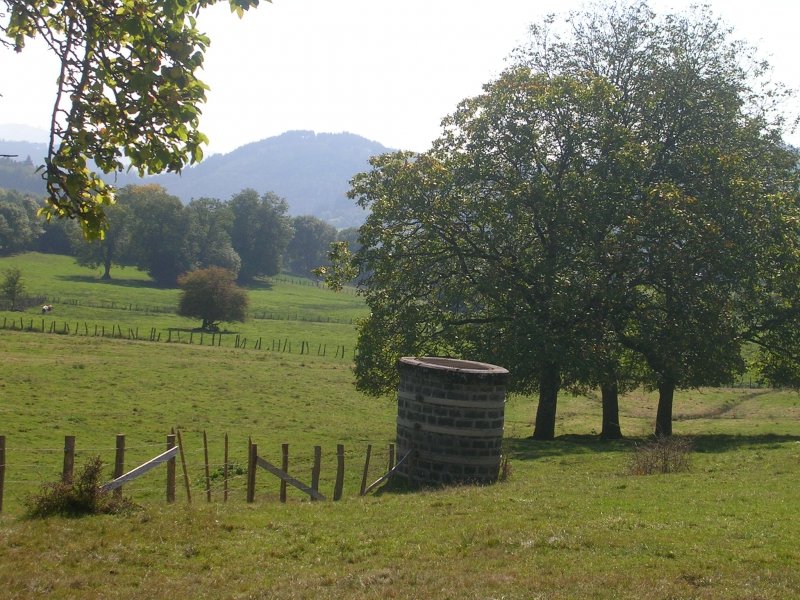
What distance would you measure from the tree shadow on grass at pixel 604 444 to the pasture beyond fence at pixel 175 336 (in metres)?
39.6

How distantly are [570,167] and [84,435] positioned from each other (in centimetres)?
2216

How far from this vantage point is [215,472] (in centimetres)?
2656

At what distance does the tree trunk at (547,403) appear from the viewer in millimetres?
34562

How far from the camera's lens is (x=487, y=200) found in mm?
33438

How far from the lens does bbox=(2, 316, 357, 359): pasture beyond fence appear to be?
232 feet

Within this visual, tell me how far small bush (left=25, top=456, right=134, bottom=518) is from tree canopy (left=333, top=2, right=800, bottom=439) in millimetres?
18611

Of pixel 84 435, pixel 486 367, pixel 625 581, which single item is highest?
pixel 486 367

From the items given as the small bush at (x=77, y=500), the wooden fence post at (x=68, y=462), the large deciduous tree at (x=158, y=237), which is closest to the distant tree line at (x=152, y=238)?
the large deciduous tree at (x=158, y=237)

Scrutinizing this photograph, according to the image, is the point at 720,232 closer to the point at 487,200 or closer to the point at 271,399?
the point at 487,200

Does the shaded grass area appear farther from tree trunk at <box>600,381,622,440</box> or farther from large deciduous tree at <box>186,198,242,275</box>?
tree trunk at <box>600,381,622,440</box>

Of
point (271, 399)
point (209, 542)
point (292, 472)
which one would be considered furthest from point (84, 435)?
point (209, 542)

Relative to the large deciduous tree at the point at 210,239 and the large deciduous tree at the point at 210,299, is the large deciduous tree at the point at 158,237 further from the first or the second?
the large deciduous tree at the point at 210,299

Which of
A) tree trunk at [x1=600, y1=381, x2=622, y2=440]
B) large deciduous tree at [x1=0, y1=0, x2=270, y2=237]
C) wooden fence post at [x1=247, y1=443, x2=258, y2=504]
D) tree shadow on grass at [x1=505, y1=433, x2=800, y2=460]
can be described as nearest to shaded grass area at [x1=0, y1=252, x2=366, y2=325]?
tree trunk at [x1=600, y1=381, x2=622, y2=440]

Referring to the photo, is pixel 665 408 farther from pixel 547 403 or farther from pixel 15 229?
pixel 15 229
